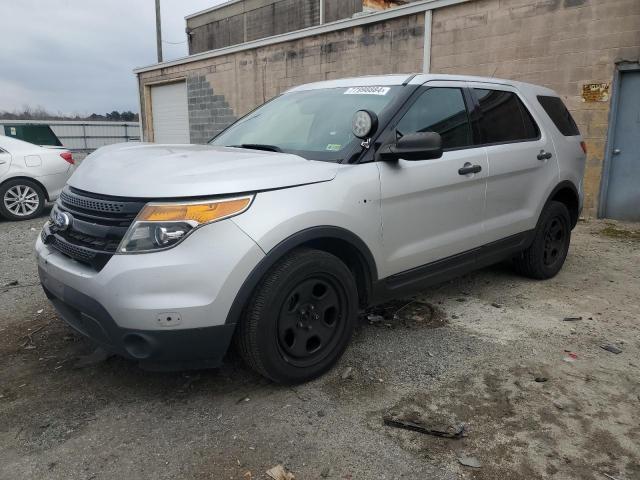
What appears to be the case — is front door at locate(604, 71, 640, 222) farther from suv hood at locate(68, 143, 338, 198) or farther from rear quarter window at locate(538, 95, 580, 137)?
suv hood at locate(68, 143, 338, 198)

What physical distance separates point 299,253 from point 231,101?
40.2 ft

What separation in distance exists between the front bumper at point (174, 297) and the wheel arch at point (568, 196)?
3.25 m

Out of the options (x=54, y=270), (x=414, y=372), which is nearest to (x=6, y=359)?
(x=54, y=270)

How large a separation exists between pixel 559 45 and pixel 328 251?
21.5 feet

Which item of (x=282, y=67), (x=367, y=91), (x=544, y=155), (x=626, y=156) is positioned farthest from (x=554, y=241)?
(x=282, y=67)

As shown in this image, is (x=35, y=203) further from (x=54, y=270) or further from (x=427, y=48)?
(x=427, y=48)

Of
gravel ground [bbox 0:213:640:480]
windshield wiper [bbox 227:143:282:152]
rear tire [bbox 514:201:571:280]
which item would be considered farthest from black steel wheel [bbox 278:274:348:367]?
rear tire [bbox 514:201:571:280]

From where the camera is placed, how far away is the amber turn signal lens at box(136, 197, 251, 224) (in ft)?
7.99

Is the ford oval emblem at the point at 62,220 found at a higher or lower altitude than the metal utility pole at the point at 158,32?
lower

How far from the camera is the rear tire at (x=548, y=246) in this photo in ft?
15.3

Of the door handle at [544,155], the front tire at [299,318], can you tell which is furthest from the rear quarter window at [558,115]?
the front tire at [299,318]

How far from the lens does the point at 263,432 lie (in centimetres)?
253

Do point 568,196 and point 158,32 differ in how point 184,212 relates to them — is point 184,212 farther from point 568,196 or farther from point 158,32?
point 158,32

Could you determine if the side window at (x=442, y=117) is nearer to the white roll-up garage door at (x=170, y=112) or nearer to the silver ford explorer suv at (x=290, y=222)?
the silver ford explorer suv at (x=290, y=222)
